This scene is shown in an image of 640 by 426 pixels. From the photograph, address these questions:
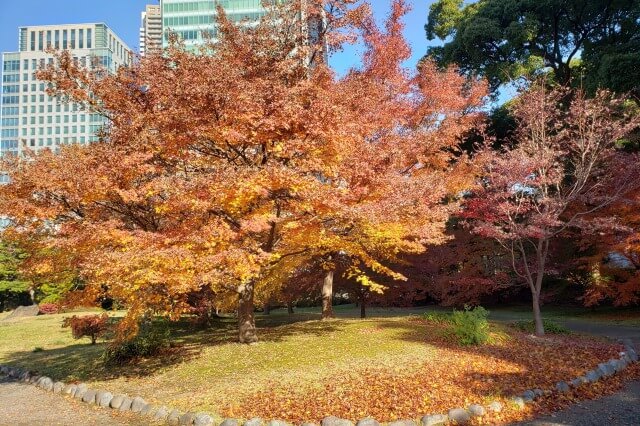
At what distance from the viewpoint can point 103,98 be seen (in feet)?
30.5


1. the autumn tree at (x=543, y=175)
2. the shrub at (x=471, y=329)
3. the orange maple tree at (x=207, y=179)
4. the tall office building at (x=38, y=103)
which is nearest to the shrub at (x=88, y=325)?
the orange maple tree at (x=207, y=179)

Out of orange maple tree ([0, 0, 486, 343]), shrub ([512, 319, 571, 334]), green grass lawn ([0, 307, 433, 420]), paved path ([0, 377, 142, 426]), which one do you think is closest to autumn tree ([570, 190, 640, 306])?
shrub ([512, 319, 571, 334])

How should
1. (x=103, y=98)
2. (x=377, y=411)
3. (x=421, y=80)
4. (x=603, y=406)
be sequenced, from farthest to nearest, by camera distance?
(x=421, y=80) → (x=103, y=98) → (x=603, y=406) → (x=377, y=411)

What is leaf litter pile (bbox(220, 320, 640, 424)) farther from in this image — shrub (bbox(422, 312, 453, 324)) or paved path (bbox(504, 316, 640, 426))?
shrub (bbox(422, 312, 453, 324))

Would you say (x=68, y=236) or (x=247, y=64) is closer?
(x=68, y=236)

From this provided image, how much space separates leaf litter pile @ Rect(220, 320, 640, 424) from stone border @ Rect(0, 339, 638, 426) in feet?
0.39

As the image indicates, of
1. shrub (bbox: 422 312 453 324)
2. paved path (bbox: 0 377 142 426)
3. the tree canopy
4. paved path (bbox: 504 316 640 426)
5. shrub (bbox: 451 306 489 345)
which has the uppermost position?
the tree canopy

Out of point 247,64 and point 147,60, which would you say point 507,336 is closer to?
point 247,64

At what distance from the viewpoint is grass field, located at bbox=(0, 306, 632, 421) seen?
21.8 feet

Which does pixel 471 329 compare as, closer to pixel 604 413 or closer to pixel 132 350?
pixel 604 413

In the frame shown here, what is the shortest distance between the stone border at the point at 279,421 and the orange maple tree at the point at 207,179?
56.3 inches

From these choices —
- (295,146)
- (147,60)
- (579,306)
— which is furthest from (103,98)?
(579,306)

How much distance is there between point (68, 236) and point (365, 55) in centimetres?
1197

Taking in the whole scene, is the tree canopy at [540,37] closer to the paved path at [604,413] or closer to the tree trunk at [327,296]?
the tree trunk at [327,296]
